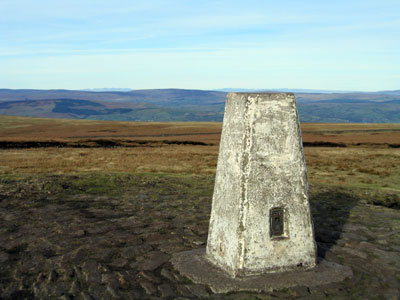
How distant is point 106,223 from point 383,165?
67.6ft

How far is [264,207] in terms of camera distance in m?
7.28

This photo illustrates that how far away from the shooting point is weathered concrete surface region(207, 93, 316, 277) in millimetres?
7207

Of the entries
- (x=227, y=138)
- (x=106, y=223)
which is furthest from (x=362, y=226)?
(x=106, y=223)

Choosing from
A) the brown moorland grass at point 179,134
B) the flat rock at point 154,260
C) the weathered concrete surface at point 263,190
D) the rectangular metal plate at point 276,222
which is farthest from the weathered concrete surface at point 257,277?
the brown moorland grass at point 179,134

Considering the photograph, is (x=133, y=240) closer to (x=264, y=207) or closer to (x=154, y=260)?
(x=154, y=260)

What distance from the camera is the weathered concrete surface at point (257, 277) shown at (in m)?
6.96

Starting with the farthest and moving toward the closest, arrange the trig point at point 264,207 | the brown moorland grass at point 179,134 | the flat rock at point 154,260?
the brown moorland grass at point 179,134 < the flat rock at point 154,260 < the trig point at point 264,207

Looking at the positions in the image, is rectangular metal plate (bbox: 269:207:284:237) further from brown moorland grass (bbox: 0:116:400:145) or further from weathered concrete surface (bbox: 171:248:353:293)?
brown moorland grass (bbox: 0:116:400:145)

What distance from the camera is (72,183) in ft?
56.4

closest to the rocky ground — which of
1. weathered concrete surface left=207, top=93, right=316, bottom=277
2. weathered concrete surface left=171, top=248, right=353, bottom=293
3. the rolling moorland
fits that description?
the rolling moorland

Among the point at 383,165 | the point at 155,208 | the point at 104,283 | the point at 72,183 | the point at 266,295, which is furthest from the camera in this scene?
the point at 383,165

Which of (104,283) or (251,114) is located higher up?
(251,114)

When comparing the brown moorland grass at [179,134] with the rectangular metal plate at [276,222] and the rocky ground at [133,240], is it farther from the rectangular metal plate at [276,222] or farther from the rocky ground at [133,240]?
the rectangular metal plate at [276,222]

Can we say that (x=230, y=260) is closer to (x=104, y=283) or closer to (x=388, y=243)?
(x=104, y=283)
